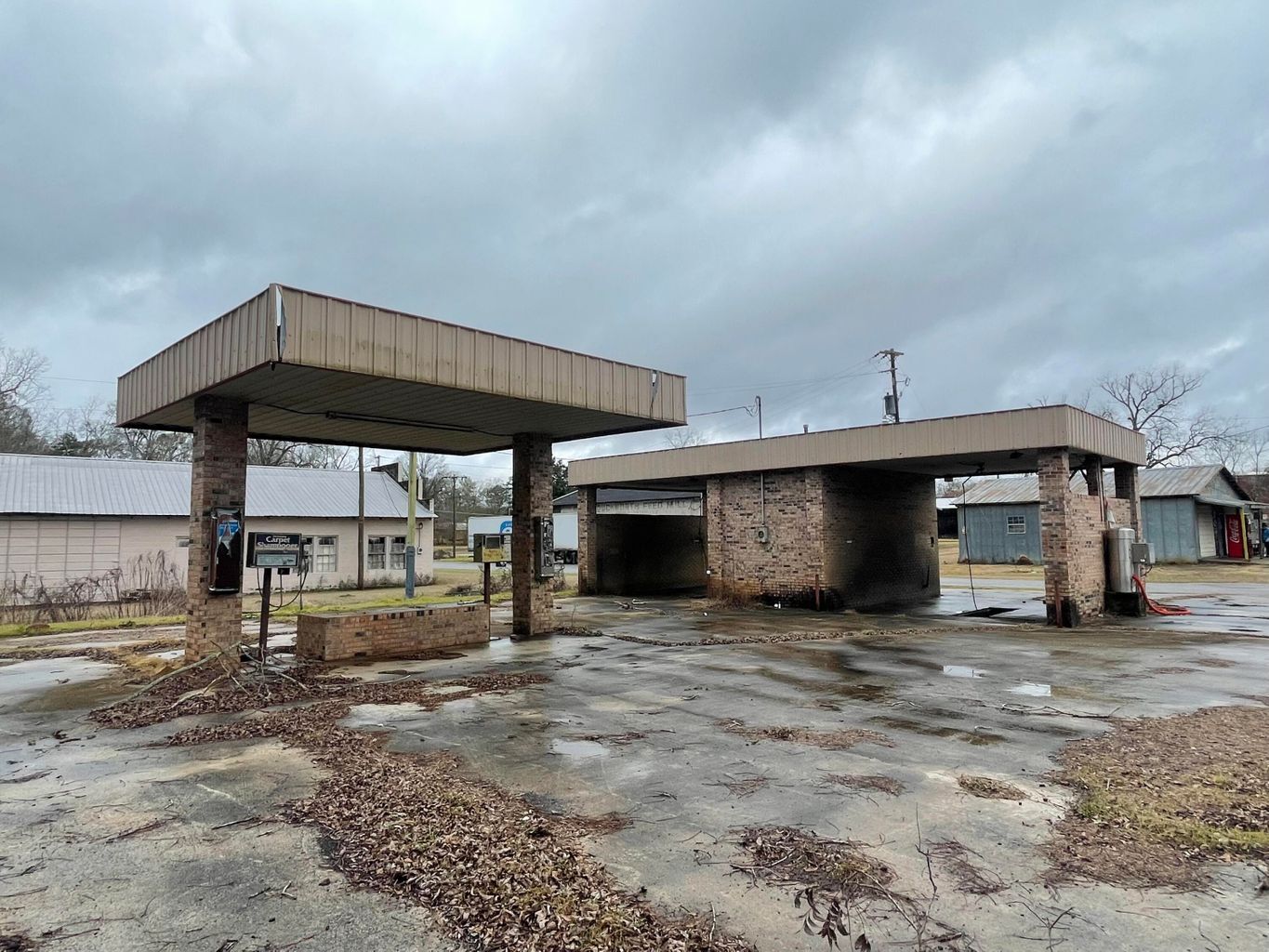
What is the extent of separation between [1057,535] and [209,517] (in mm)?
14412

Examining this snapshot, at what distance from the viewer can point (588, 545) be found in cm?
2262

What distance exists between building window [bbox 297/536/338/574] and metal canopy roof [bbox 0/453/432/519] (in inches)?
34.8

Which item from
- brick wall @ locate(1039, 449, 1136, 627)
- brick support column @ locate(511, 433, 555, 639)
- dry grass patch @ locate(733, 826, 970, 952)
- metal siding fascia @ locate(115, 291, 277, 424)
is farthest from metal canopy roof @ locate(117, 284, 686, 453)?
brick wall @ locate(1039, 449, 1136, 627)

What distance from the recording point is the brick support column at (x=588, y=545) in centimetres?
2256

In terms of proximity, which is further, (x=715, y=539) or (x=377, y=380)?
(x=715, y=539)

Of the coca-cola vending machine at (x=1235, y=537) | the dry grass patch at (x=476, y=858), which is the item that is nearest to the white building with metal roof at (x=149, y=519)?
the dry grass patch at (x=476, y=858)

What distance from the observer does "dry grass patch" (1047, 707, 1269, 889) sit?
11.9ft

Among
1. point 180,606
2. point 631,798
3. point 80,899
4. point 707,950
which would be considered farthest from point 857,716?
point 180,606

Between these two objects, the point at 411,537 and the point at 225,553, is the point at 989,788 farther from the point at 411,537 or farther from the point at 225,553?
the point at 411,537

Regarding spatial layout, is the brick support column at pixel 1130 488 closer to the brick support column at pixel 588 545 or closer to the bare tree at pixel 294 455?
the brick support column at pixel 588 545

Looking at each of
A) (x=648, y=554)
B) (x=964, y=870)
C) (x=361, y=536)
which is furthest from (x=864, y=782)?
(x=361, y=536)

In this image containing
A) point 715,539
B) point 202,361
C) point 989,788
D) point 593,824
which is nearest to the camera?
point 593,824

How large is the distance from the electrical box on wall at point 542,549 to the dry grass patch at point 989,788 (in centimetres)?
856

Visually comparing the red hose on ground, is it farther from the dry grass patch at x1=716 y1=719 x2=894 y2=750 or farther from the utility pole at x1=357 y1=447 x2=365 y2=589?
the utility pole at x1=357 y1=447 x2=365 y2=589
